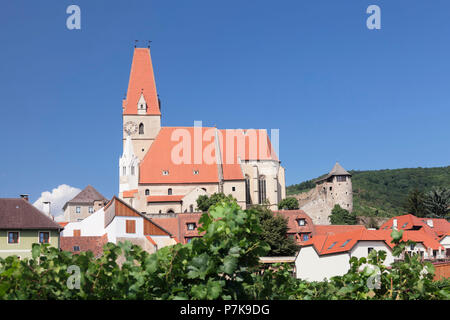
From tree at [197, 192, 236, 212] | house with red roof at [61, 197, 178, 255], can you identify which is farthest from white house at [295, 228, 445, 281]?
tree at [197, 192, 236, 212]

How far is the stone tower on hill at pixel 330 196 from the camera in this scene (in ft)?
267

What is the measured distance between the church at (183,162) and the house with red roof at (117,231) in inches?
1118

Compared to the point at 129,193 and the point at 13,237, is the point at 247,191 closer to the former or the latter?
the point at 129,193

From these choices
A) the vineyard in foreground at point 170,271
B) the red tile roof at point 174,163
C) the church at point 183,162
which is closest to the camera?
the vineyard in foreground at point 170,271

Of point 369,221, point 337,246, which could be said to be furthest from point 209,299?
point 369,221

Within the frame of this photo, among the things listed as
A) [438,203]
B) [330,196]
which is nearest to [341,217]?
[330,196]

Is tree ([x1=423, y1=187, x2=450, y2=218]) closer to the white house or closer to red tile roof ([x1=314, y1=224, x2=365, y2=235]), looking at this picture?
red tile roof ([x1=314, y1=224, x2=365, y2=235])

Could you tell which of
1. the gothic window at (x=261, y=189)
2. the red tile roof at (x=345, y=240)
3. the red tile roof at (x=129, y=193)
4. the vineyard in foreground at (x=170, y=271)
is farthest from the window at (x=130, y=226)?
the gothic window at (x=261, y=189)

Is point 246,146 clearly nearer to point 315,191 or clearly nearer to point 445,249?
point 315,191

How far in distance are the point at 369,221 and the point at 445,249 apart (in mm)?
22098

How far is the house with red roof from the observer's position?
143 feet

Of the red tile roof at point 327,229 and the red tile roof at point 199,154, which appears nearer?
the red tile roof at point 327,229

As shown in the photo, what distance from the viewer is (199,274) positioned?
586 centimetres

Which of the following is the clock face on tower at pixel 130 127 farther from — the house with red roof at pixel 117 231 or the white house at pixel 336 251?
the white house at pixel 336 251
